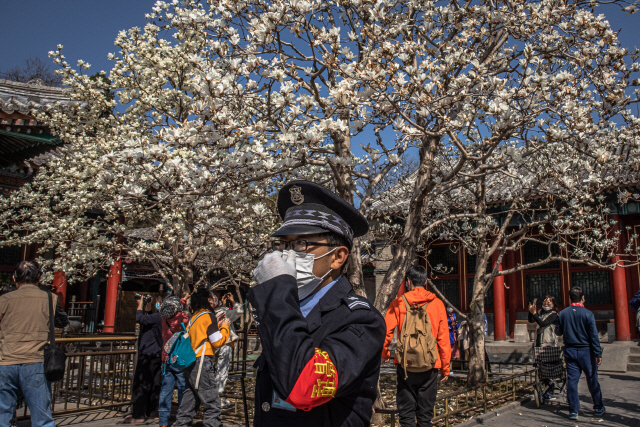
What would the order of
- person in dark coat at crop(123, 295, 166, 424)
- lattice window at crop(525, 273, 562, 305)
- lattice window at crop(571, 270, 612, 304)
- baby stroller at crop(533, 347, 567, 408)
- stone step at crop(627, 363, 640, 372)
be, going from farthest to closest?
lattice window at crop(525, 273, 562, 305)
lattice window at crop(571, 270, 612, 304)
stone step at crop(627, 363, 640, 372)
baby stroller at crop(533, 347, 567, 408)
person in dark coat at crop(123, 295, 166, 424)

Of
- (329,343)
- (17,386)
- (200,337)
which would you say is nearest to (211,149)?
(200,337)

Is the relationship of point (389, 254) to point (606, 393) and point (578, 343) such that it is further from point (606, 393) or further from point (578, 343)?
point (578, 343)

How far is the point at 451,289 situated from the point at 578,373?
429 inches

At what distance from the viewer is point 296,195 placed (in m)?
2.30

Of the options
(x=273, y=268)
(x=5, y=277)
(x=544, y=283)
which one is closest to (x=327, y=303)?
(x=273, y=268)

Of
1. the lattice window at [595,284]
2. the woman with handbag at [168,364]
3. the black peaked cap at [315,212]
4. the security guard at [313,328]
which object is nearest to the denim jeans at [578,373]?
the woman with handbag at [168,364]

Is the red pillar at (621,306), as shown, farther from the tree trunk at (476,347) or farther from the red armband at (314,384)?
the red armband at (314,384)

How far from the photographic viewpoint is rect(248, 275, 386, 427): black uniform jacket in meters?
1.67

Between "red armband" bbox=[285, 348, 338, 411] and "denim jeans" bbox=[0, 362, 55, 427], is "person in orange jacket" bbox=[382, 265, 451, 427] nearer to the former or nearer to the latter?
"denim jeans" bbox=[0, 362, 55, 427]

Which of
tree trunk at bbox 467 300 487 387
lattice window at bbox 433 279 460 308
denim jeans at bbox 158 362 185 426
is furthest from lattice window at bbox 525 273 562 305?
denim jeans at bbox 158 362 185 426

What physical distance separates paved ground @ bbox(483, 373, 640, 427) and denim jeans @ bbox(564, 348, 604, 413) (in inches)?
10.4

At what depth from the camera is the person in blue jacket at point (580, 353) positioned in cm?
750

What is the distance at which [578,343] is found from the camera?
7.62 metres

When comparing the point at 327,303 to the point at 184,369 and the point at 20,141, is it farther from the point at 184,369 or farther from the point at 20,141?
the point at 20,141
